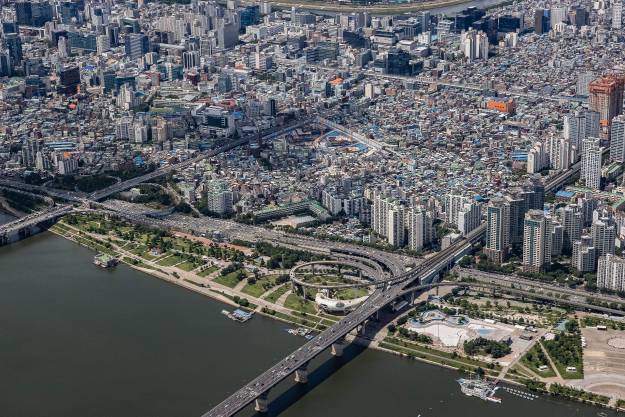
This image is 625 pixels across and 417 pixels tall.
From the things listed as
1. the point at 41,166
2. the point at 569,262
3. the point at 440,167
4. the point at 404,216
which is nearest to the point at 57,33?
the point at 41,166

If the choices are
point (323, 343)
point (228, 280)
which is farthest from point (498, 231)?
point (323, 343)

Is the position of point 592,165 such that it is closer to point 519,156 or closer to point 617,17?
point 519,156

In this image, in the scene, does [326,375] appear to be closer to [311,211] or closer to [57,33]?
[311,211]

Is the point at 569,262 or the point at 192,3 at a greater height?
the point at 192,3

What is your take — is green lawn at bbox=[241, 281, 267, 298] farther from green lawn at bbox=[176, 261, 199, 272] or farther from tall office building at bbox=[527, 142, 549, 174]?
tall office building at bbox=[527, 142, 549, 174]

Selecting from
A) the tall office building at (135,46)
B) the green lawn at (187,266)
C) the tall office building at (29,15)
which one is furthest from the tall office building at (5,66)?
the green lawn at (187,266)

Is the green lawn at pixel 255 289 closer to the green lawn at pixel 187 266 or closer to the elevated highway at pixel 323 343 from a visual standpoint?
the green lawn at pixel 187 266
